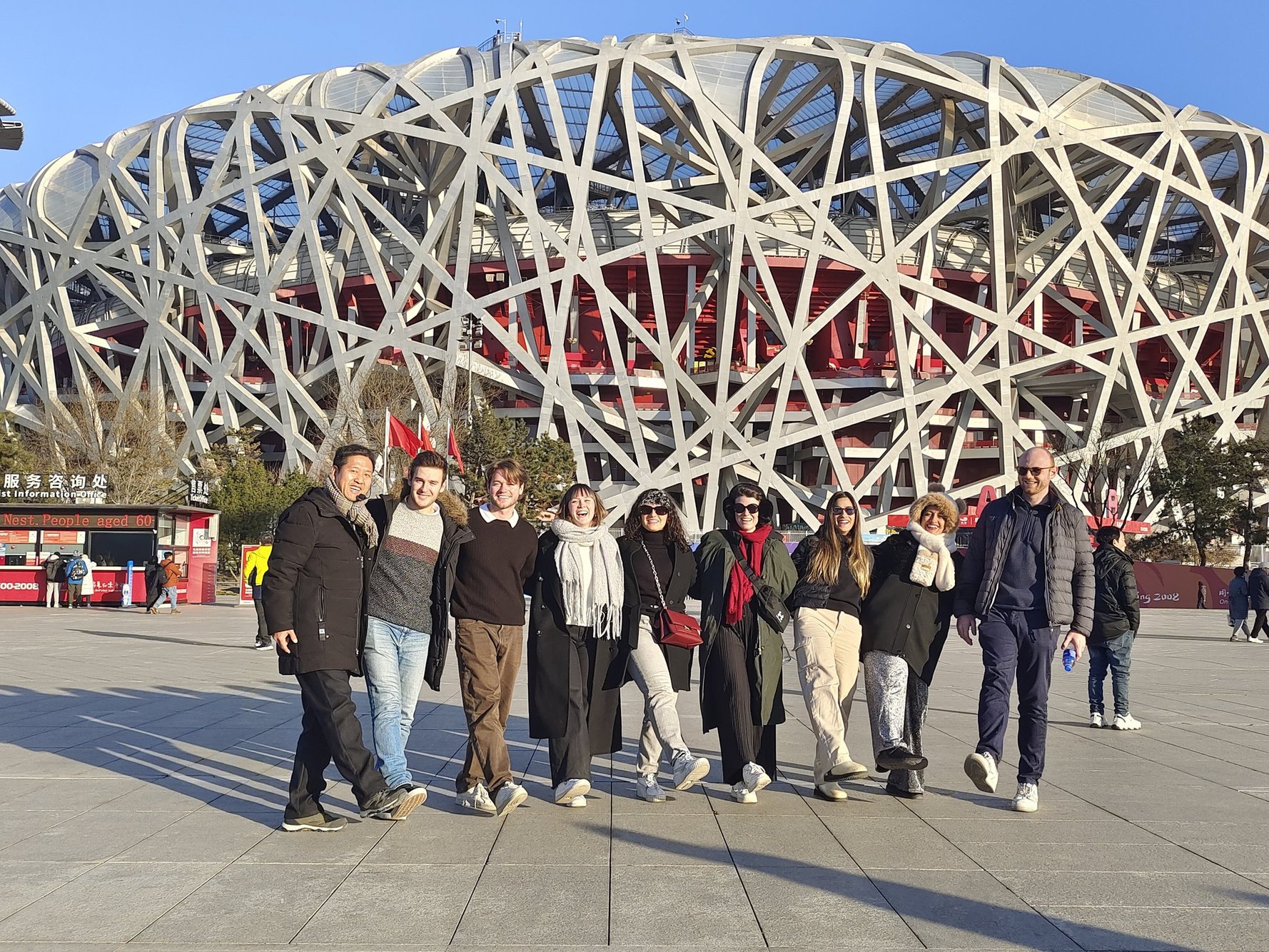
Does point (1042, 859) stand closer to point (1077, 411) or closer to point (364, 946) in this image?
point (364, 946)

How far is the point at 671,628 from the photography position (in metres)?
6.51

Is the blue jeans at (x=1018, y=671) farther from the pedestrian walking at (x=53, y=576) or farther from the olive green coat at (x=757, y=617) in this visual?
the pedestrian walking at (x=53, y=576)

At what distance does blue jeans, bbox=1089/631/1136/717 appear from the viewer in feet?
31.6

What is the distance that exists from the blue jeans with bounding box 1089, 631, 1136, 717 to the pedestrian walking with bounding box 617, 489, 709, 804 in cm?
460

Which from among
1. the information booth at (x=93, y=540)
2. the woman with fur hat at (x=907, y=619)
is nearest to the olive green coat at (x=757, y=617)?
the woman with fur hat at (x=907, y=619)

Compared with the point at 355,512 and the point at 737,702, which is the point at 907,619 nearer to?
the point at 737,702

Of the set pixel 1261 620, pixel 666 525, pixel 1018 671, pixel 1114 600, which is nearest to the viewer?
pixel 1018 671

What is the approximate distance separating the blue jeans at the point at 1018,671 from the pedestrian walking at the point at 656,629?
156 cm

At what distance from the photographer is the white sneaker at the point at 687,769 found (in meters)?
6.29

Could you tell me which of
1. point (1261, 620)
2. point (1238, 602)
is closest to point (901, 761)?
point (1238, 602)

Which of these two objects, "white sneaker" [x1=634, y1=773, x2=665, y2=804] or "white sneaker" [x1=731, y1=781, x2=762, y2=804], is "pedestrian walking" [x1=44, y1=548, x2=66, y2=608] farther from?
"white sneaker" [x1=731, y1=781, x2=762, y2=804]

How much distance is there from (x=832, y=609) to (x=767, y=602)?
51 centimetres

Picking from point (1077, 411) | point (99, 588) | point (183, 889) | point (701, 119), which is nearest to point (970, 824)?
point (183, 889)

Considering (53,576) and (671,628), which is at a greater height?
(671,628)
